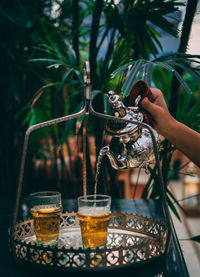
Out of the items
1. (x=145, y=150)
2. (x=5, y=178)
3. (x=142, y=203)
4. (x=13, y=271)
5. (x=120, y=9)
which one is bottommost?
(x=5, y=178)

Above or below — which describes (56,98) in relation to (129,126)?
below

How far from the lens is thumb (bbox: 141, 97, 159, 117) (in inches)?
26.8

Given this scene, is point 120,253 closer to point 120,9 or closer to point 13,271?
point 13,271

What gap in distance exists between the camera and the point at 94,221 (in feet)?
1.94

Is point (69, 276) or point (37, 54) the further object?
point (37, 54)

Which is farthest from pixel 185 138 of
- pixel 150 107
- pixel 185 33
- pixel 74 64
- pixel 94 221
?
pixel 74 64

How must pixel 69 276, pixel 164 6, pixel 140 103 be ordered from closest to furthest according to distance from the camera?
pixel 69 276 < pixel 140 103 < pixel 164 6

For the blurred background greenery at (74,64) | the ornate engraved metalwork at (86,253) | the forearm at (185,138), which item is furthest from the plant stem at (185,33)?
the ornate engraved metalwork at (86,253)

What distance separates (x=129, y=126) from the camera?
61cm

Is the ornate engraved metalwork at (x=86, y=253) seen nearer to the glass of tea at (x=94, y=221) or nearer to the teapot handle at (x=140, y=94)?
the glass of tea at (x=94, y=221)

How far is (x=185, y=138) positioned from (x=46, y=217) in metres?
0.35

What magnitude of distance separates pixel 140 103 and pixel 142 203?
0.53 m

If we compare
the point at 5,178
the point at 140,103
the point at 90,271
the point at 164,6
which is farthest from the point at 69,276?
the point at 5,178

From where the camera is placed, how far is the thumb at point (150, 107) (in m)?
0.68
